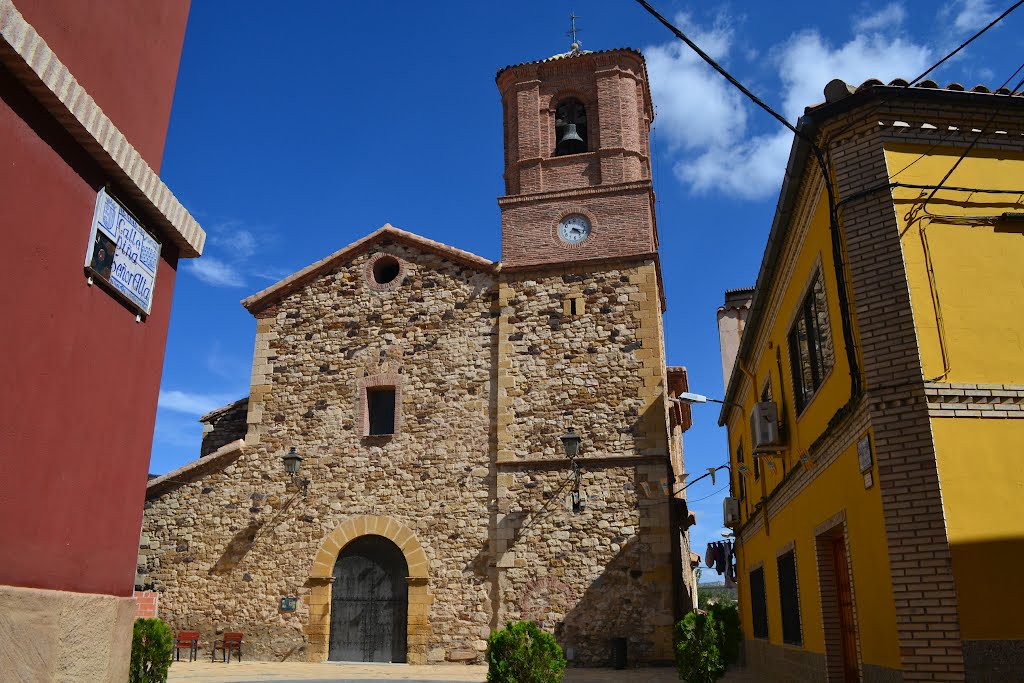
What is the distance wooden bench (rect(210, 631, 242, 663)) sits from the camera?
49.1 ft

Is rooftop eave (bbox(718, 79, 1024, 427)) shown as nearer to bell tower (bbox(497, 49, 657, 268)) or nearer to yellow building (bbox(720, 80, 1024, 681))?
yellow building (bbox(720, 80, 1024, 681))

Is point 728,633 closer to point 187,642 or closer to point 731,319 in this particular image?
point 187,642

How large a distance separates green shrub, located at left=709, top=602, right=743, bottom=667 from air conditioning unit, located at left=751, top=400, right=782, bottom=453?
2.28 metres

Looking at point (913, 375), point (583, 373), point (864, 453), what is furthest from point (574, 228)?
point (913, 375)

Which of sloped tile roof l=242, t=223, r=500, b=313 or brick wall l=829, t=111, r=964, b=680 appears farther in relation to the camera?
sloped tile roof l=242, t=223, r=500, b=313

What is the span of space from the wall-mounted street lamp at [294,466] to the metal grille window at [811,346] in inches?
402

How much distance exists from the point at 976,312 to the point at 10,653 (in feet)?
21.9

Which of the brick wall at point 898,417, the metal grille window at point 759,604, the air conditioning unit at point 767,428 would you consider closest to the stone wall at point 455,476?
the metal grille window at point 759,604

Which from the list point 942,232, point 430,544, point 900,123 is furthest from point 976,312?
point 430,544

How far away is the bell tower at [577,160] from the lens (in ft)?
54.9

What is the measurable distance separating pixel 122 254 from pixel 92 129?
0.81 meters

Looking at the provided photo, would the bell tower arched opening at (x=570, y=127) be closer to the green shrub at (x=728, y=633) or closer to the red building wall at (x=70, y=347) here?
the green shrub at (x=728, y=633)

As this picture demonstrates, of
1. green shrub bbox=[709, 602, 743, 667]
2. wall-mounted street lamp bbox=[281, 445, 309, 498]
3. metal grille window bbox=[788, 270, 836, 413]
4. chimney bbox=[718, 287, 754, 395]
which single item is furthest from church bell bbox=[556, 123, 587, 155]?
green shrub bbox=[709, 602, 743, 667]

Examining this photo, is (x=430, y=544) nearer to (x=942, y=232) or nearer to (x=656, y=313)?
→ (x=656, y=313)
